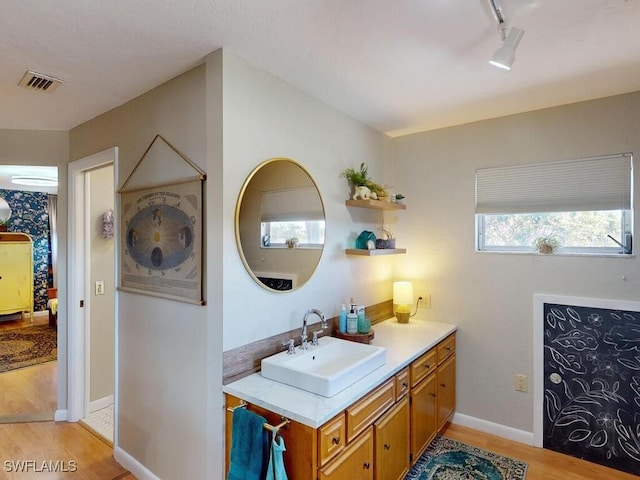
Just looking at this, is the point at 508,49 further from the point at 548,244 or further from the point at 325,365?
the point at 325,365

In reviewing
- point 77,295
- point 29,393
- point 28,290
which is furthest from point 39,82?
point 28,290

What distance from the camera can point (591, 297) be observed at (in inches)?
95.5

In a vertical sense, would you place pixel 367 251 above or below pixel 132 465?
above

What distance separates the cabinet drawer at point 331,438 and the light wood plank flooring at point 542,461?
1527 mm

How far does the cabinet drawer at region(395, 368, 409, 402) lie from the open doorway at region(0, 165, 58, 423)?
311 centimetres

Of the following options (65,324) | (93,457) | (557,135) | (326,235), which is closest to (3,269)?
(65,324)

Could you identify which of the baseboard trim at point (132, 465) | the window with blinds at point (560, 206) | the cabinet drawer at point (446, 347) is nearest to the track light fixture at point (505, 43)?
the window with blinds at point (560, 206)

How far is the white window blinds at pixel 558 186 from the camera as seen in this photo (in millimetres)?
2379

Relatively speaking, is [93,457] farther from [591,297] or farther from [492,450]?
[591,297]

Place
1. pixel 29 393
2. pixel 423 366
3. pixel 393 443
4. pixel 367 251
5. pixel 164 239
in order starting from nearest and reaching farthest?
pixel 393 443
pixel 164 239
pixel 423 366
pixel 367 251
pixel 29 393

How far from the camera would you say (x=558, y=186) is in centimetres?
256

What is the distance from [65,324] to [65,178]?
4.01ft

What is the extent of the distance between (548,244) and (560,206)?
0.28m

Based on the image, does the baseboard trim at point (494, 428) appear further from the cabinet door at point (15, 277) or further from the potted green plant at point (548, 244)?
the cabinet door at point (15, 277)
